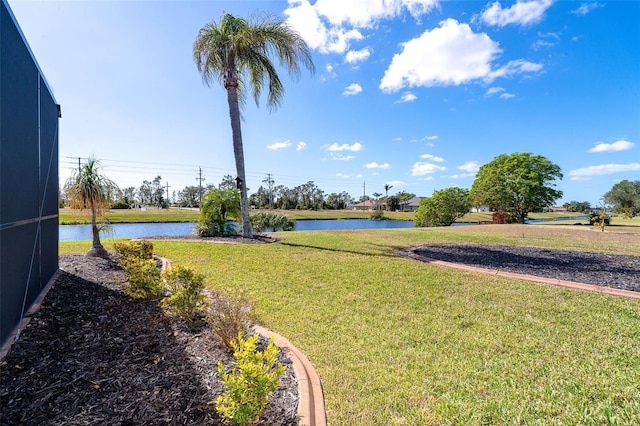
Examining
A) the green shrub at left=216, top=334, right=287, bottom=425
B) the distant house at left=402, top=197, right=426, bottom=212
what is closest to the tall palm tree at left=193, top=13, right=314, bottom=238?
the green shrub at left=216, top=334, right=287, bottom=425

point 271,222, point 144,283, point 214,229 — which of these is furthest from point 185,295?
point 271,222

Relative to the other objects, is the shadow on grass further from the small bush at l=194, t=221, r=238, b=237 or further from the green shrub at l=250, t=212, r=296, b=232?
the green shrub at l=250, t=212, r=296, b=232

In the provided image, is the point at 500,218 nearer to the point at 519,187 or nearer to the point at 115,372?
the point at 519,187

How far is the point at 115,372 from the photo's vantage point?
2.39 meters

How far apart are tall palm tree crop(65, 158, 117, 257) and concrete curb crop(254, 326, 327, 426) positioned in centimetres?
626

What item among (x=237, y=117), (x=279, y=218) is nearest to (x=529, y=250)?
(x=237, y=117)

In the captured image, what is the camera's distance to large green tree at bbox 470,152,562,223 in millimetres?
31219

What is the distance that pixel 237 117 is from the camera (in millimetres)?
10984

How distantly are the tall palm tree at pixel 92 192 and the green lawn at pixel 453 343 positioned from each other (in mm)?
3298

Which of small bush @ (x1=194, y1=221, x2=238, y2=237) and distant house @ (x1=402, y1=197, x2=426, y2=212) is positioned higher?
distant house @ (x1=402, y1=197, x2=426, y2=212)

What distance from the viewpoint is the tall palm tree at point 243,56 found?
33.7 feet

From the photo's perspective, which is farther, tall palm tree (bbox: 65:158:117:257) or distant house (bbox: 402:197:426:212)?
distant house (bbox: 402:197:426:212)

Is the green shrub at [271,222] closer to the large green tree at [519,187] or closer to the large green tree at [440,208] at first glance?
the large green tree at [440,208]

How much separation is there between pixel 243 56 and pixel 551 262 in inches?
455
